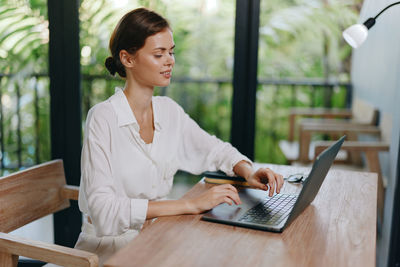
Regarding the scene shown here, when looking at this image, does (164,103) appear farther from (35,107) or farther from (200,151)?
(35,107)

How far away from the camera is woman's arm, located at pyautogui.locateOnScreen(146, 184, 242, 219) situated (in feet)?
4.24

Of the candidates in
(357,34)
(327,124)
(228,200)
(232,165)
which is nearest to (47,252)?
(228,200)

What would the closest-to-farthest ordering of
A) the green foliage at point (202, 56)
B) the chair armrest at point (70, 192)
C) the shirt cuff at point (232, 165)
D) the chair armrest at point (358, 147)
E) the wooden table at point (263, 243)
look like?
1. the wooden table at point (263, 243)
2. the shirt cuff at point (232, 165)
3. the chair armrest at point (70, 192)
4. the green foliage at point (202, 56)
5. the chair armrest at point (358, 147)

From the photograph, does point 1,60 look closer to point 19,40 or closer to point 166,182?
point 19,40

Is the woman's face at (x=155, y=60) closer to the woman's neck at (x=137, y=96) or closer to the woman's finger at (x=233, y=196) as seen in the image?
the woman's neck at (x=137, y=96)

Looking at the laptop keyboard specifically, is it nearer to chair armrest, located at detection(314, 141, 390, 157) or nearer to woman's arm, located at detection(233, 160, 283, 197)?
woman's arm, located at detection(233, 160, 283, 197)

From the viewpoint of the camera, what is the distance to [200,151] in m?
1.83

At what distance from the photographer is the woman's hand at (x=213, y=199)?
1295mm

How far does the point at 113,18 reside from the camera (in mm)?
2328

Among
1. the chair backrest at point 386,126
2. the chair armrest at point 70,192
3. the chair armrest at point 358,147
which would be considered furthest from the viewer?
the chair backrest at point 386,126

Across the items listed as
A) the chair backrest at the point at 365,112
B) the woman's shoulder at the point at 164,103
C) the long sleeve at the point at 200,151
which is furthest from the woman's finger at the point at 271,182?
the chair backrest at the point at 365,112

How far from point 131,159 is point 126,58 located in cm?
36

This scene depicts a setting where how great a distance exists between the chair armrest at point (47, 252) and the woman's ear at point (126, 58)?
0.67 metres

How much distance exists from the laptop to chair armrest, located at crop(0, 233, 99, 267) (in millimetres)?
335
